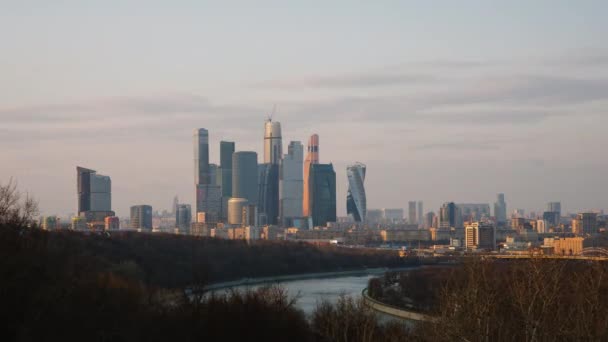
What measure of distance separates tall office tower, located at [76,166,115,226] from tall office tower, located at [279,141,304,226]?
23332 mm

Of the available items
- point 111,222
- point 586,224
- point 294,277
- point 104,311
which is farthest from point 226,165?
point 104,311

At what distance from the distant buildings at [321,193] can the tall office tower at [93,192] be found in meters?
23.9

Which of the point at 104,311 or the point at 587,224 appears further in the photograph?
the point at 587,224

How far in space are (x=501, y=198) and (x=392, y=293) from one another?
13630 centimetres

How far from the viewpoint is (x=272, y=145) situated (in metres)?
129

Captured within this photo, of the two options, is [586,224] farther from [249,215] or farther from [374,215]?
[374,215]

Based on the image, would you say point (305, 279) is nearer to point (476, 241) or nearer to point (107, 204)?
point (476, 241)

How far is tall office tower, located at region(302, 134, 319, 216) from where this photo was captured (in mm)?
118438

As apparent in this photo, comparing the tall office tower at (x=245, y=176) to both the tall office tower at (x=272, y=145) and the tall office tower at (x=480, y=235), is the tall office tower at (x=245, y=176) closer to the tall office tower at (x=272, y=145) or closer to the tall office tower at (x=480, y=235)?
the tall office tower at (x=272, y=145)

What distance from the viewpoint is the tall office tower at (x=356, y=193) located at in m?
123

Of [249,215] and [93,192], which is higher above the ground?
[93,192]

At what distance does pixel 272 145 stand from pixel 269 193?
28.0 feet

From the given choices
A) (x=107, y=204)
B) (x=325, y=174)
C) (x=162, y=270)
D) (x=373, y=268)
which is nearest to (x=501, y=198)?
(x=325, y=174)

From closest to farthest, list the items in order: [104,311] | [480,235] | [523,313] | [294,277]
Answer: [523,313] → [104,311] → [294,277] → [480,235]
